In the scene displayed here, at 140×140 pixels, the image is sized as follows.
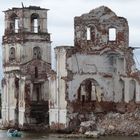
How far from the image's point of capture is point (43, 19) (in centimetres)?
6825

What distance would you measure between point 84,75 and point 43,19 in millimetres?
9795

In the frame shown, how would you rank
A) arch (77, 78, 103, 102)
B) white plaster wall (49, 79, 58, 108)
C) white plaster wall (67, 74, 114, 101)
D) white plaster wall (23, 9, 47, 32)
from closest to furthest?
white plaster wall (67, 74, 114, 101)
white plaster wall (49, 79, 58, 108)
arch (77, 78, 103, 102)
white plaster wall (23, 9, 47, 32)

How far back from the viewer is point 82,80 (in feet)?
197

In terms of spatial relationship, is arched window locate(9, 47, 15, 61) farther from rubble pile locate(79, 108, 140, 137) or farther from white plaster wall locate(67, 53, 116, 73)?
rubble pile locate(79, 108, 140, 137)

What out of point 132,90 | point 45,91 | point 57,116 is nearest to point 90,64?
point 132,90

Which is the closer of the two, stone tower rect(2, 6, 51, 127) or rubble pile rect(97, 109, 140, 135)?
rubble pile rect(97, 109, 140, 135)

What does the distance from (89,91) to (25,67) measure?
19.8ft

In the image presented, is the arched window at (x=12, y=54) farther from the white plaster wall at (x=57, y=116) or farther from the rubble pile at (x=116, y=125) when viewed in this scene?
the rubble pile at (x=116, y=125)

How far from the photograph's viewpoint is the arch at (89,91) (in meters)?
61.0

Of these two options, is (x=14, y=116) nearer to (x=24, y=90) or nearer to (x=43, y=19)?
(x=24, y=90)

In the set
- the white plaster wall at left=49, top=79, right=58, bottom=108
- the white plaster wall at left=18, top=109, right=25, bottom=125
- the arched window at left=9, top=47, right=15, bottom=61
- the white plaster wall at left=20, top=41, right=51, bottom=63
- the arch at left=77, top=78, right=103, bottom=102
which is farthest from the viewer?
the arched window at left=9, top=47, right=15, bottom=61

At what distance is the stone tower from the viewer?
65062mm

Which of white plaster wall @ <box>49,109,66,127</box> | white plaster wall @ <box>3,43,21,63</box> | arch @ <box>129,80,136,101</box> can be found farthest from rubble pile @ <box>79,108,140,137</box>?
white plaster wall @ <box>3,43,21,63</box>

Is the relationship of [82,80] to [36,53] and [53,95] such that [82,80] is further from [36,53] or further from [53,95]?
[36,53]
